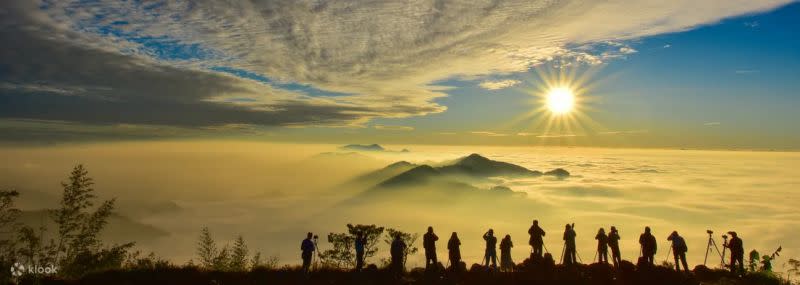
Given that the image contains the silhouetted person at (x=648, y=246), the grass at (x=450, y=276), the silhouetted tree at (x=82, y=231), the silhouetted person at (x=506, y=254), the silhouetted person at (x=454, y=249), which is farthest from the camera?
the silhouetted tree at (x=82, y=231)

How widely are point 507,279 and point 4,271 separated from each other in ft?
71.0

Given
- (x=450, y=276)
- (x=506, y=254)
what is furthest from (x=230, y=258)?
(x=506, y=254)

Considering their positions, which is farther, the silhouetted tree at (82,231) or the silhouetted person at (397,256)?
the silhouetted tree at (82,231)

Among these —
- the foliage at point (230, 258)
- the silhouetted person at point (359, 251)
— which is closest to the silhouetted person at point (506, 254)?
the silhouetted person at point (359, 251)

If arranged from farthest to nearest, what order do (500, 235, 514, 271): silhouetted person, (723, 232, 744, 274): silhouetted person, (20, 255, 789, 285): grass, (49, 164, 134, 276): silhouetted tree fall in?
(49, 164, 134, 276): silhouetted tree → (500, 235, 514, 271): silhouetted person → (723, 232, 744, 274): silhouetted person → (20, 255, 789, 285): grass

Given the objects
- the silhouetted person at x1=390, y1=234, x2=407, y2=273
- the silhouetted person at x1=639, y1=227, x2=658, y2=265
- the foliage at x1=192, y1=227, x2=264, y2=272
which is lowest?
the foliage at x1=192, y1=227, x2=264, y2=272

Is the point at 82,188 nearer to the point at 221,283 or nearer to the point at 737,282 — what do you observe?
the point at 221,283

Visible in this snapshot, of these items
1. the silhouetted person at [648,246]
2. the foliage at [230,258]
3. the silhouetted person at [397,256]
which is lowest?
the foliage at [230,258]

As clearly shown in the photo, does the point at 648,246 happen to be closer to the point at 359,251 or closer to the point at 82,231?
the point at 359,251

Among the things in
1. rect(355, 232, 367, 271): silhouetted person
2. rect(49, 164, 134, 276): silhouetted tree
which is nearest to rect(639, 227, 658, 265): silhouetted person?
rect(355, 232, 367, 271): silhouetted person

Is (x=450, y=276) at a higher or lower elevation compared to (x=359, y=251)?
lower

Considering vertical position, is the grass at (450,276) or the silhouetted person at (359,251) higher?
the silhouetted person at (359,251)

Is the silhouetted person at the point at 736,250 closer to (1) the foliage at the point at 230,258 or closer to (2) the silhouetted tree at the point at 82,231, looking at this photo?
(1) the foliage at the point at 230,258

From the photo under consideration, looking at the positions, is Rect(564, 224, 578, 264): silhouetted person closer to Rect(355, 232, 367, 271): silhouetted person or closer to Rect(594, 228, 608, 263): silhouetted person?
Rect(594, 228, 608, 263): silhouetted person
